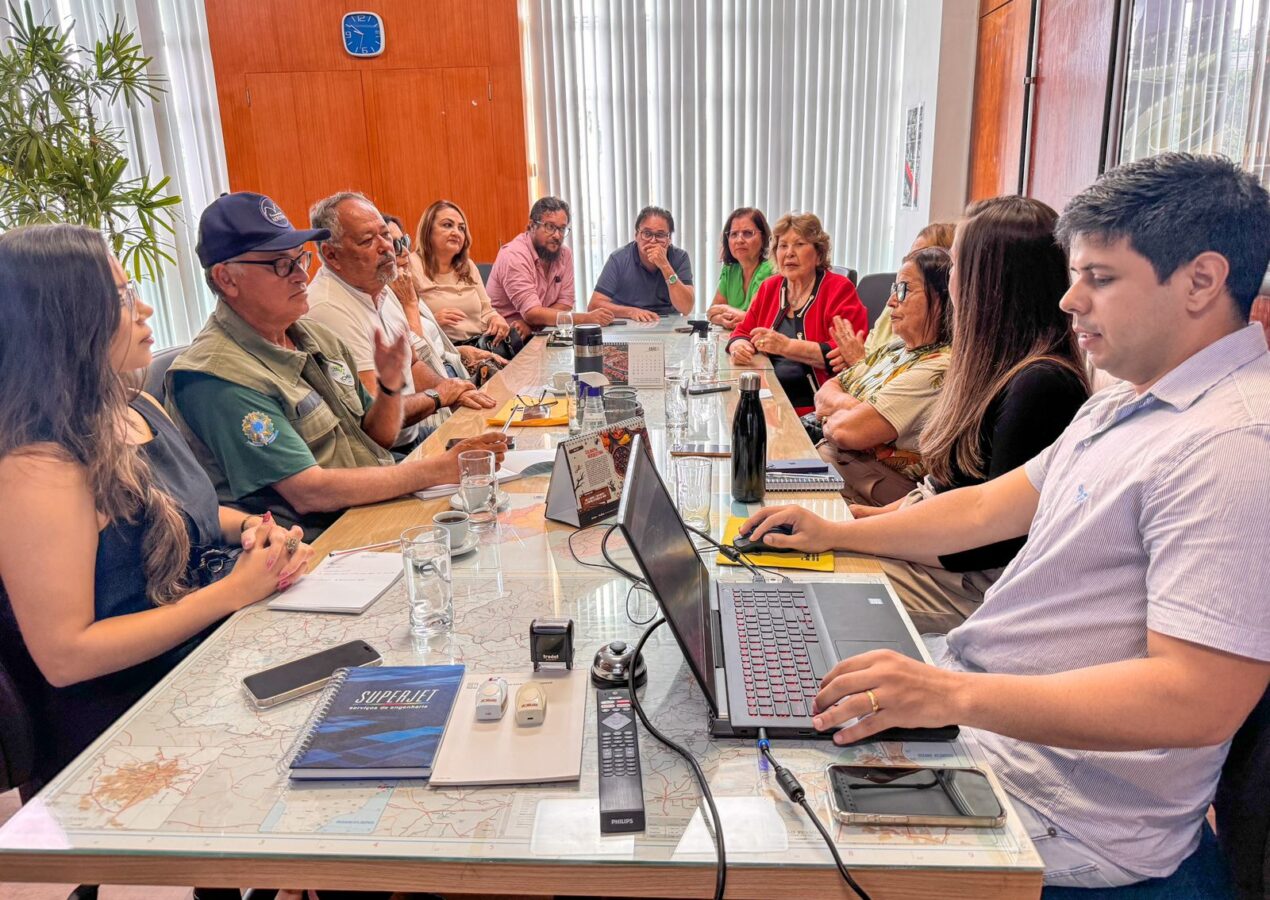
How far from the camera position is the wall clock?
566cm

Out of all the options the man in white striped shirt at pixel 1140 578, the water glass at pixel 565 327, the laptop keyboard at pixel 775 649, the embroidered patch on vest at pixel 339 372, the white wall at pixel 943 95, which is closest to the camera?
the man in white striped shirt at pixel 1140 578

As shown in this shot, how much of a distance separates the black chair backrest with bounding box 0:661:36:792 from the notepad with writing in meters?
0.56

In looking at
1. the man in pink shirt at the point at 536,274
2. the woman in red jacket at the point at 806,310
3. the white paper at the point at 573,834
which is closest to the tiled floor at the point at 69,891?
the white paper at the point at 573,834

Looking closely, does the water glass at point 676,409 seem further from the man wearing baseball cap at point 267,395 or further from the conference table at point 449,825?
the conference table at point 449,825

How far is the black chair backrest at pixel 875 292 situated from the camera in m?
4.62

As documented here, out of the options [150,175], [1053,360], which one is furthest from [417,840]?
[150,175]

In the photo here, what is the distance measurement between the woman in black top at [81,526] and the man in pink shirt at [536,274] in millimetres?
3585

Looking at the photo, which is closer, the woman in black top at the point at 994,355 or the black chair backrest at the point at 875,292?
the woman in black top at the point at 994,355

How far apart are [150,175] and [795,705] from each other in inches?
251

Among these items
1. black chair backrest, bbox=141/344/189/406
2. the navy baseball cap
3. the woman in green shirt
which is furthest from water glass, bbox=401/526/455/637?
the woman in green shirt

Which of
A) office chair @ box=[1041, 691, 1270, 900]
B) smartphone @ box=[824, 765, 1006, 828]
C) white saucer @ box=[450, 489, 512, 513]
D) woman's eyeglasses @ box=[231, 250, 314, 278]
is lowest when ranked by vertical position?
office chair @ box=[1041, 691, 1270, 900]

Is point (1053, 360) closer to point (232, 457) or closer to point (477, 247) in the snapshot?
point (232, 457)

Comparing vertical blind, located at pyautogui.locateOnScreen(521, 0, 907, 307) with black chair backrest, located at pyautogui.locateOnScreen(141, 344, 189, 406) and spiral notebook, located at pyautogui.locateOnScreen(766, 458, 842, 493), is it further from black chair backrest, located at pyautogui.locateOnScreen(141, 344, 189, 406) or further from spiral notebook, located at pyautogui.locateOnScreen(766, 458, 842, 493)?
spiral notebook, located at pyautogui.locateOnScreen(766, 458, 842, 493)

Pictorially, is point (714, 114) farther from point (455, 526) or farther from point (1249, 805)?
point (1249, 805)
